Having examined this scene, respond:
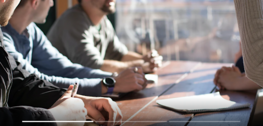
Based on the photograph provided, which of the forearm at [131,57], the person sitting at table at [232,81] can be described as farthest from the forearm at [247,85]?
the forearm at [131,57]

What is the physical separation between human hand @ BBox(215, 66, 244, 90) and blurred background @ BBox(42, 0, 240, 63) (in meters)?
2.37

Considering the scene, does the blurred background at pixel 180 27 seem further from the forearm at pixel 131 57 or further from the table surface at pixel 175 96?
the table surface at pixel 175 96

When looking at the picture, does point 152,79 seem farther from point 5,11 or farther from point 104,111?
point 5,11

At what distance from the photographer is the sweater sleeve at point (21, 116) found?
0.61m

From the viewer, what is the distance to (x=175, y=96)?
1084mm

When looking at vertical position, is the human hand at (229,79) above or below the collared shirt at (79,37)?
below

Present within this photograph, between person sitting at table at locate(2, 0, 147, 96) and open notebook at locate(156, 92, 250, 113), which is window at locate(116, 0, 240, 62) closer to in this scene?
person sitting at table at locate(2, 0, 147, 96)

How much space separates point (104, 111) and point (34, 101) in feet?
0.85

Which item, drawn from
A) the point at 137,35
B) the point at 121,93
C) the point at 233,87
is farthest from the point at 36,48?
the point at 137,35

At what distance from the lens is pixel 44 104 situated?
905 millimetres

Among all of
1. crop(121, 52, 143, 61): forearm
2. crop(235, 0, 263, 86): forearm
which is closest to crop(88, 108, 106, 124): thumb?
crop(235, 0, 263, 86): forearm

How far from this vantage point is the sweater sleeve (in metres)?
0.61

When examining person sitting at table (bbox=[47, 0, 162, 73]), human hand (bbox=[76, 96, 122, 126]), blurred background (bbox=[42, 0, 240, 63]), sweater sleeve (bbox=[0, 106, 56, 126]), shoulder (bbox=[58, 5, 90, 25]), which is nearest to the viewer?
sweater sleeve (bbox=[0, 106, 56, 126])

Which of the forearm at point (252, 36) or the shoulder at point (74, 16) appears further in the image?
the shoulder at point (74, 16)
